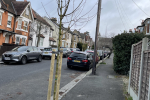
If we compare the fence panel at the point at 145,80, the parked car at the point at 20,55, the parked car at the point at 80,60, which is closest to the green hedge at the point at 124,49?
the parked car at the point at 80,60

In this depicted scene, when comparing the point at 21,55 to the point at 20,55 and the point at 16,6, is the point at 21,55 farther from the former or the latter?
the point at 16,6

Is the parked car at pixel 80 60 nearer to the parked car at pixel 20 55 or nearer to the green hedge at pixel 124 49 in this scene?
the green hedge at pixel 124 49

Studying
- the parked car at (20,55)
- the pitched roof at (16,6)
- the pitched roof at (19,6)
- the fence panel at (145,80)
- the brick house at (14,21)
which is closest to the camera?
the fence panel at (145,80)

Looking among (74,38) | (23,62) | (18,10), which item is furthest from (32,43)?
(74,38)

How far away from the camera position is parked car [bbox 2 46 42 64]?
1195 centimetres

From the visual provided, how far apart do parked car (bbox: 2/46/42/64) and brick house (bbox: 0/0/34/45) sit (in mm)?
7017

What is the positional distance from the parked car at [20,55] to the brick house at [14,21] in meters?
7.02

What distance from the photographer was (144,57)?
401cm

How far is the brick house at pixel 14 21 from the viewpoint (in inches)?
762

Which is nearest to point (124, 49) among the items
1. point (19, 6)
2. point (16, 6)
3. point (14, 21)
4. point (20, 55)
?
point (20, 55)

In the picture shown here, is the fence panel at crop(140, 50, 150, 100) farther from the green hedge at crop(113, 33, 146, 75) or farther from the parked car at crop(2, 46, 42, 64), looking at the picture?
the parked car at crop(2, 46, 42, 64)

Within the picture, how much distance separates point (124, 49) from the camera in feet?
30.2

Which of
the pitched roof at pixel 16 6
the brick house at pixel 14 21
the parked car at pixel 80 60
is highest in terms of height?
the pitched roof at pixel 16 6

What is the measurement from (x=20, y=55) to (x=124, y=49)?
337 inches
